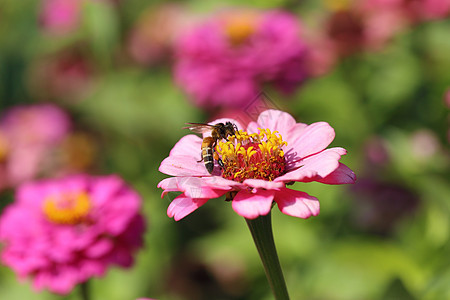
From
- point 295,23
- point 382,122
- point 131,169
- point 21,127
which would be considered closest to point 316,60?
point 295,23

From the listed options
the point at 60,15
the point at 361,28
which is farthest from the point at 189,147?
the point at 60,15

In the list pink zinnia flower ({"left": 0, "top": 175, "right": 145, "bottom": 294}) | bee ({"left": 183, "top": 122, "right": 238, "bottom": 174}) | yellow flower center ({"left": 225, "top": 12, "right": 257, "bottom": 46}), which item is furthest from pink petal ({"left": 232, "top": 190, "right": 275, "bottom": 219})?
yellow flower center ({"left": 225, "top": 12, "right": 257, "bottom": 46})

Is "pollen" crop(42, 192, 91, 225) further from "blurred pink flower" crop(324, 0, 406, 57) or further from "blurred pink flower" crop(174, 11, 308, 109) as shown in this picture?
"blurred pink flower" crop(324, 0, 406, 57)

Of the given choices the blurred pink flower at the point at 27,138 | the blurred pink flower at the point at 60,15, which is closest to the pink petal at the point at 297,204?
the blurred pink flower at the point at 27,138

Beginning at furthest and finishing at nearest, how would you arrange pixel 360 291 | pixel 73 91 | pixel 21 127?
pixel 73 91
pixel 21 127
pixel 360 291

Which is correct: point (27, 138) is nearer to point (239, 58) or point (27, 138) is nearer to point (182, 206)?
point (239, 58)

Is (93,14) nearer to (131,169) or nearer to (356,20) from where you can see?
(131,169)
